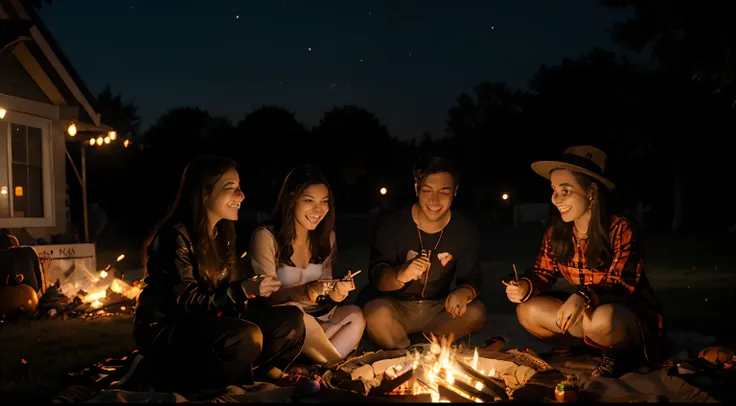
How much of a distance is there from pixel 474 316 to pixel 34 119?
8854 millimetres

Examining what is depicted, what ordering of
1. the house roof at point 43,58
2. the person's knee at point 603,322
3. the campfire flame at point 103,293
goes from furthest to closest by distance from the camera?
the house roof at point 43,58 → the campfire flame at point 103,293 → the person's knee at point 603,322

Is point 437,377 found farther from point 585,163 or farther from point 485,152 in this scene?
point 485,152

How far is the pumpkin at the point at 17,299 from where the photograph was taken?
25.5ft

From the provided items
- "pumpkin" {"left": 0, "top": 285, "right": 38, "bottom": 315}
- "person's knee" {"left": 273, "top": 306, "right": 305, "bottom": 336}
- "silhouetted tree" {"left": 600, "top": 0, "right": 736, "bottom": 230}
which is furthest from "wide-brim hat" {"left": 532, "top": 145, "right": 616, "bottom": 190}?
"silhouetted tree" {"left": 600, "top": 0, "right": 736, "bottom": 230}

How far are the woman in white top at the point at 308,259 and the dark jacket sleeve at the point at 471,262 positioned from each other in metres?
0.96

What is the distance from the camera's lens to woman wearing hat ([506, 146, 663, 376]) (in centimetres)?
464

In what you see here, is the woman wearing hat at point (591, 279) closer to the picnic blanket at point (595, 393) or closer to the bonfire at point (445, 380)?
the picnic blanket at point (595, 393)

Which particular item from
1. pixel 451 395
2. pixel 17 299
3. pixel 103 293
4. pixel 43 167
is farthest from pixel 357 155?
pixel 451 395

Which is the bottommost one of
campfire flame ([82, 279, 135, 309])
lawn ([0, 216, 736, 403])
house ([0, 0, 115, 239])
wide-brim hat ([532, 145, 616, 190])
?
lawn ([0, 216, 736, 403])

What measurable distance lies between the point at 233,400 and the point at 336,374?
73cm

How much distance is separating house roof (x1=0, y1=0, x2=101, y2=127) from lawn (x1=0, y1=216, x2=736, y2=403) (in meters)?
4.74

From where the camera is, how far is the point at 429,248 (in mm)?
5574

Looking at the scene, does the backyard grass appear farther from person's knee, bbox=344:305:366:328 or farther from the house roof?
the house roof

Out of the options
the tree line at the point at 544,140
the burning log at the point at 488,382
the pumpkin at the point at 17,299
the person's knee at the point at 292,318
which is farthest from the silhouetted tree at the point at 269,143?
the burning log at the point at 488,382
